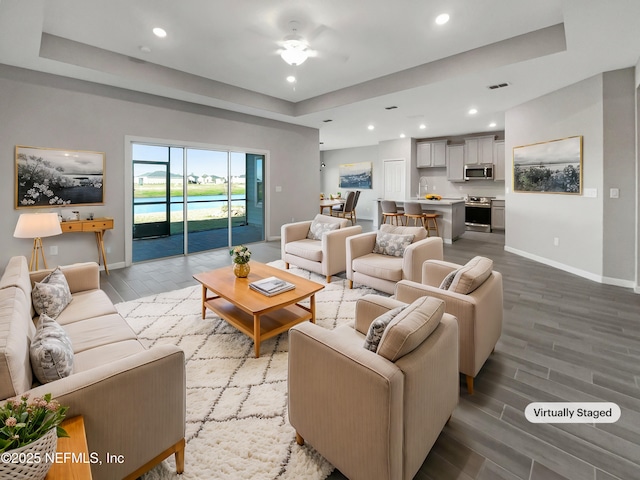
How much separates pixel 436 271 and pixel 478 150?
7.83 m

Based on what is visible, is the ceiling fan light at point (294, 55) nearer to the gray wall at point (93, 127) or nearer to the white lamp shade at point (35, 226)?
the gray wall at point (93, 127)

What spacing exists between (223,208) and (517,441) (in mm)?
6277

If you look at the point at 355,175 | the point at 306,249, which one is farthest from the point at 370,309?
the point at 355,175

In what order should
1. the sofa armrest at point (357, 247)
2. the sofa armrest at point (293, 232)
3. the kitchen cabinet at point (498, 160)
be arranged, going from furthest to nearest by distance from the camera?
1. the kitchen cabinet at point (498, 160)
2. the sofa armrest at point (293, 232)
3. the sofa armrest at point (357, 247)

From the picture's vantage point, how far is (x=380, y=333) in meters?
1.48


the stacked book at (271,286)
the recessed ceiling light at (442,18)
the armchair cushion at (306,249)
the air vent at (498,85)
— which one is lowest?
the stacked book at (271,286)

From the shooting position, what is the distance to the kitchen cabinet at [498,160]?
8.87 metres

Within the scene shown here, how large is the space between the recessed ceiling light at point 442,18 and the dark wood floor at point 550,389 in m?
3.23

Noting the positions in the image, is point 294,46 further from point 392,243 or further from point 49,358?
point 49,358

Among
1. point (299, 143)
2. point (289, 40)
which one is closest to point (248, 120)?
point (299, 143)

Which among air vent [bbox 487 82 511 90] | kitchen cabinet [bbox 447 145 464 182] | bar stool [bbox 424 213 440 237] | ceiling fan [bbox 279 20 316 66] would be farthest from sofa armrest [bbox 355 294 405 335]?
kitchen cabinet [bbox 447 145 464 182]

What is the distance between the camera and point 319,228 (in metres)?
5.09

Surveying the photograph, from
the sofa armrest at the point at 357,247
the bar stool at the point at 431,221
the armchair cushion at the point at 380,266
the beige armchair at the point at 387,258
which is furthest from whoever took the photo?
the bar stool at the point at 431,221

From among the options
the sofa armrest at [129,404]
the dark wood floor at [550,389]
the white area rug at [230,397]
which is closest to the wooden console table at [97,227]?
the dark wood floor at [550,389]
